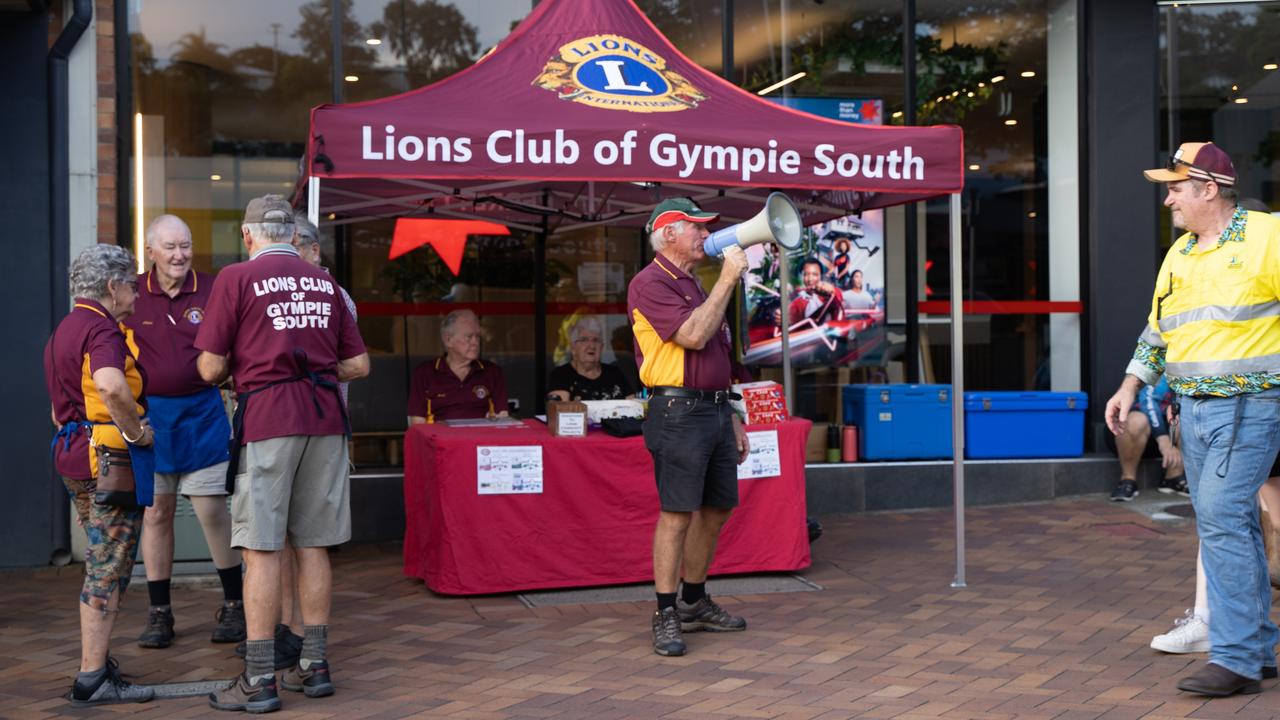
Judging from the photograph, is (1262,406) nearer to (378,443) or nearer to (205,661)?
(205,661)

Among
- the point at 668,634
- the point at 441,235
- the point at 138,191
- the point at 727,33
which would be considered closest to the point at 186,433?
the point at 668,634

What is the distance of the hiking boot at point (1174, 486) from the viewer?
9312 mm

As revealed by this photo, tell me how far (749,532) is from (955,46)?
16.5 feet

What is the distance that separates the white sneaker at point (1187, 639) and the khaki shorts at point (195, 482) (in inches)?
157

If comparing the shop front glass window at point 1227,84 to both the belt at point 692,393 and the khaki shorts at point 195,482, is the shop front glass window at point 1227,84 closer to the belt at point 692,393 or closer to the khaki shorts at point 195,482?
the belt at point 692,393

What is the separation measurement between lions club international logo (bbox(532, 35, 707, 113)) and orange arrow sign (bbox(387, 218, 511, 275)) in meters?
2.55

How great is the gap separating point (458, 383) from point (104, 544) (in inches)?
117

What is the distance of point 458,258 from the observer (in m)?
9.07

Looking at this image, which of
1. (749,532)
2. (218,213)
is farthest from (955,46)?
(218,213)

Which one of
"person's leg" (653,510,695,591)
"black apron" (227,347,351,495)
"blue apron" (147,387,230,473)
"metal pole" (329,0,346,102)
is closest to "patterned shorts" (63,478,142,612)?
"black apron" (227,347,351,495)

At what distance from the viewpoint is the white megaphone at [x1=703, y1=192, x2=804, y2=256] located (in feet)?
17.6

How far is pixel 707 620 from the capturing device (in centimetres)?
572

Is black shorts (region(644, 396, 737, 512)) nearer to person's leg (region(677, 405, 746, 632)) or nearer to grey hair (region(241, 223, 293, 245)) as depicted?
person's leg (region(677, 405, 746, 632))

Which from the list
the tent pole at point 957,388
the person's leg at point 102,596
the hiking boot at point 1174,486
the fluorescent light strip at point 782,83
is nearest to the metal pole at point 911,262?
the fluorescent light strip at point 782,83
